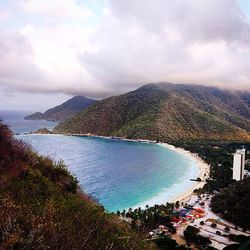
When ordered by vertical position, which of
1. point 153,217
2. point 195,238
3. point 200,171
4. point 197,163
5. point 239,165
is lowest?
point 195,238

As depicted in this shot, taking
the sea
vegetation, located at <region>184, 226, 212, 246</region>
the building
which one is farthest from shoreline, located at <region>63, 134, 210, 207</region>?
vegetation, located at <region>184, 226, 212, 246</region>

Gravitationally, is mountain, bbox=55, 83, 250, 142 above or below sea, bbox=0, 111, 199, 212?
above

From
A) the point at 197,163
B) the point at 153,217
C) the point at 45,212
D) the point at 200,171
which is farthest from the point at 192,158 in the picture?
the point at 45,212

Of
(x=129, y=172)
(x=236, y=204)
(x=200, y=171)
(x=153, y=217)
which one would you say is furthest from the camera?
(x=200, y=171)

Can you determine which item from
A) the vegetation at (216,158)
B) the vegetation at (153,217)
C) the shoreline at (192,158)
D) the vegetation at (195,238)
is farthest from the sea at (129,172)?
the vegetation at (195,238)

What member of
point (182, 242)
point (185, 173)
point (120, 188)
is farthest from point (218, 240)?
point (185, 173)

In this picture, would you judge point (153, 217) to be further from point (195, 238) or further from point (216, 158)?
point (216, 158)

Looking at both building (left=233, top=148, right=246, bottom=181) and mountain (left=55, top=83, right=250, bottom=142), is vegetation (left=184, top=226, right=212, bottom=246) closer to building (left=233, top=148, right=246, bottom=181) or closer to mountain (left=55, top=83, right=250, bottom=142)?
building (left=233, top=148, right=246, bottom=181)
